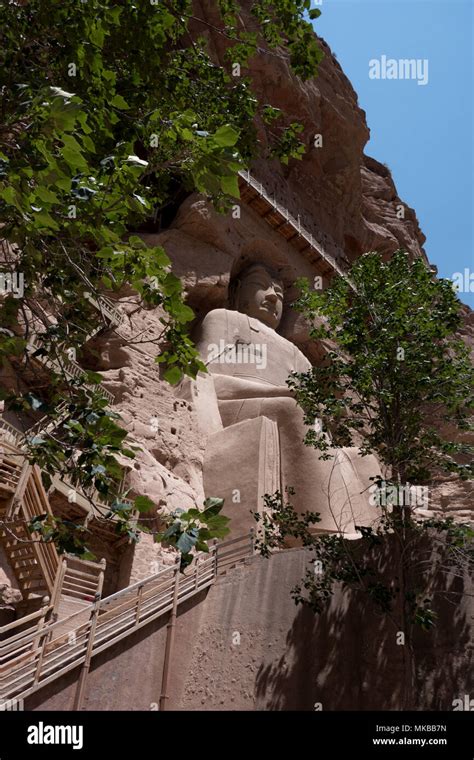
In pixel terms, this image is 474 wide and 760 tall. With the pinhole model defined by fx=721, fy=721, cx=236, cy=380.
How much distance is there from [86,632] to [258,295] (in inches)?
497

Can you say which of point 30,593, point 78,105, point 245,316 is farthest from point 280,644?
point 245,316

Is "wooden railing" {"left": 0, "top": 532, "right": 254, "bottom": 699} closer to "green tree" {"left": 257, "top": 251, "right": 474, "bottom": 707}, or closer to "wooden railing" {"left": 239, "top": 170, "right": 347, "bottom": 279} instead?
"green tree" {"left": 257, "top": 251, "right": 474, "bottom": 707}

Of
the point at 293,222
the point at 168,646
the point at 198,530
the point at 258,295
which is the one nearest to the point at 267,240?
the point at 293,222

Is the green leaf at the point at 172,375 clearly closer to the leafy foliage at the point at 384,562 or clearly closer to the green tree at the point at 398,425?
the green tree at the point at 398,425

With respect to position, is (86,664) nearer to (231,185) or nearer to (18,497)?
(18,497)

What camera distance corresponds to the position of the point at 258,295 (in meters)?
19.3

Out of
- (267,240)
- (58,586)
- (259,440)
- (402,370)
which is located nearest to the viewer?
(402,370)

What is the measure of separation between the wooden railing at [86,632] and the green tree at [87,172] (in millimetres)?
3137

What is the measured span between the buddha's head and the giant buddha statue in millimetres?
724

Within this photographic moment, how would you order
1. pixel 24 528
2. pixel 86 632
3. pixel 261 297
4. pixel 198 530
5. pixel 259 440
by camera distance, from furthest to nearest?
pixel 261 297 < pixel 259 440 < pixel 24 528 < pixel 86 632 < pixel 198 530

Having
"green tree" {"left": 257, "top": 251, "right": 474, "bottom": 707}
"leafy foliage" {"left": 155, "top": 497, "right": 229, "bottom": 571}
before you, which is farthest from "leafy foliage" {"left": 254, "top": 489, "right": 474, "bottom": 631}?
"leafy foliage" {"left": 155, "top": 497, "right": 229, "bottom": 571}

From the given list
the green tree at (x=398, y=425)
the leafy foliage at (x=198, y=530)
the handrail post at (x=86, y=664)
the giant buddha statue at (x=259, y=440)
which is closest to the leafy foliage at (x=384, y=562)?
the green tree at (x=398, y=425)
